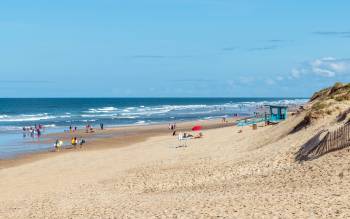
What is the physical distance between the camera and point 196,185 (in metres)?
19.0

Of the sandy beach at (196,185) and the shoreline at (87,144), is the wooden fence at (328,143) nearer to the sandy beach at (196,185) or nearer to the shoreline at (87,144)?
the sandy beach at (196,185)

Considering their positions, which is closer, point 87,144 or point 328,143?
point 328,143

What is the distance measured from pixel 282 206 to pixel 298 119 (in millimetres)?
16159

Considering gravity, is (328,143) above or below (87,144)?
above

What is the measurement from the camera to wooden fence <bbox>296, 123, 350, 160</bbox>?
1863 cm

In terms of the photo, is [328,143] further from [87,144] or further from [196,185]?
[87,144]

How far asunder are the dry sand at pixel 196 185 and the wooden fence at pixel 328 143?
19.5 inches

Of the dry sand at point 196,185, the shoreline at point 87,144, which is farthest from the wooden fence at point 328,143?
the shoreline at point 87,144

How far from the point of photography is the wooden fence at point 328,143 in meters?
18.6

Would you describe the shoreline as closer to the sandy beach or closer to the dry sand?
the sandy beach

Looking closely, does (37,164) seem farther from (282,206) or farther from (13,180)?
(282,206)

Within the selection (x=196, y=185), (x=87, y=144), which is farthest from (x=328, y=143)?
(x=87, y=144)

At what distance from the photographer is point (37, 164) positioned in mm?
30484

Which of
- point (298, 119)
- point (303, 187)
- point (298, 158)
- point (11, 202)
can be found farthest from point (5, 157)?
point (303, 187)
